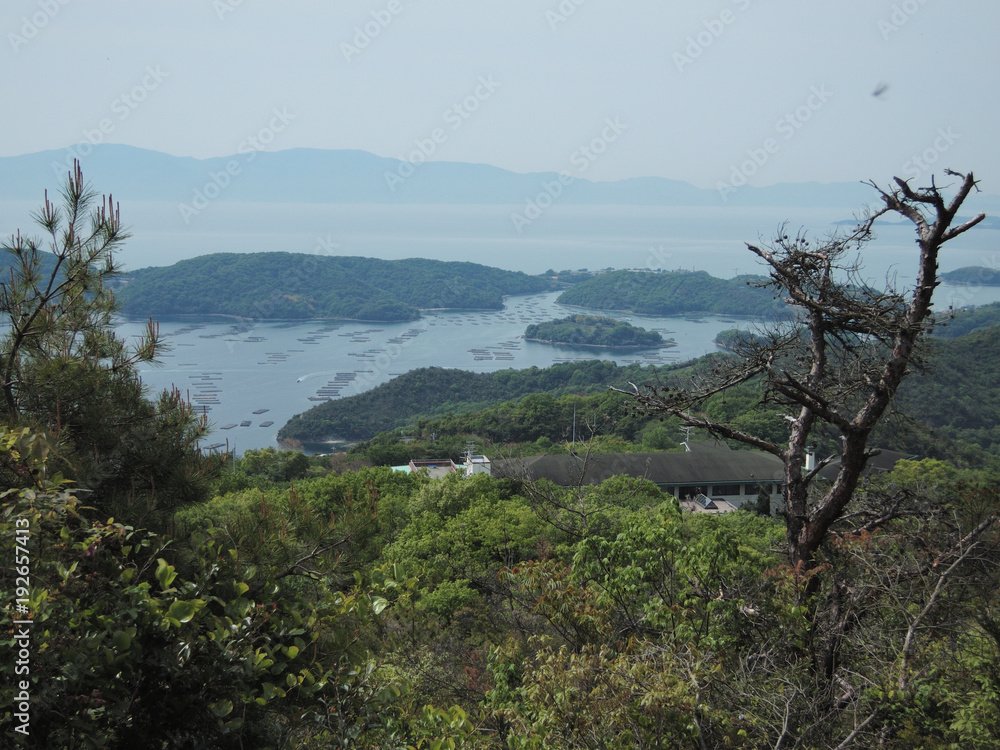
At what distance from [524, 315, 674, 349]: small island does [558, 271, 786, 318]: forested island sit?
55.6 ft

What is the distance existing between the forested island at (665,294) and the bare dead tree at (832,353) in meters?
94.8

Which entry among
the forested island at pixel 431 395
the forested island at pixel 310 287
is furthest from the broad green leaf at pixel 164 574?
the forested island at pixel 310 287

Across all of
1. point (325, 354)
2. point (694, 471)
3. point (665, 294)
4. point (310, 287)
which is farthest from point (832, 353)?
point (665, 294)

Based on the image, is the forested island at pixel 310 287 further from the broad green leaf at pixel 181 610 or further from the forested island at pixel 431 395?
the broad green leaf at pixel 181 610

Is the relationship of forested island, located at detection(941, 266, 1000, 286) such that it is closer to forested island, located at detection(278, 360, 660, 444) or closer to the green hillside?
the green hillside

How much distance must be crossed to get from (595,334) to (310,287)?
40.1 meters

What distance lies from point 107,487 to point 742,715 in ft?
13.0

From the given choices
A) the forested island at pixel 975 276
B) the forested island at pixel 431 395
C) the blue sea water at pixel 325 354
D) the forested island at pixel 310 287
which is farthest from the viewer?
the forested island at pixel 975 276

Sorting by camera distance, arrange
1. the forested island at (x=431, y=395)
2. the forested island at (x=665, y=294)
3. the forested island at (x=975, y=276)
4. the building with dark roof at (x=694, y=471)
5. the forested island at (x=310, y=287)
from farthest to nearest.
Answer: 1. the forested island at (x=665, y=294)
2. the forested island at (x=975, y=276)
3. the forested island at (x=310, y=287)
4. the forested island at (x=431, y=395)
5. the building with dark roof at (x=694, y=471)

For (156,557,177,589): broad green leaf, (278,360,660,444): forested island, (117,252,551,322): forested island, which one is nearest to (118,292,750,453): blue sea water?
(117,252,551,322): forested island

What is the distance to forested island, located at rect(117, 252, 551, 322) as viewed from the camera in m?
81.9

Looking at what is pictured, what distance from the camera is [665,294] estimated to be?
10606 centimetres

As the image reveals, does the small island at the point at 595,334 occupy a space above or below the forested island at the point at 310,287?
below

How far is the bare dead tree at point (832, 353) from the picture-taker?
364 centimetres
